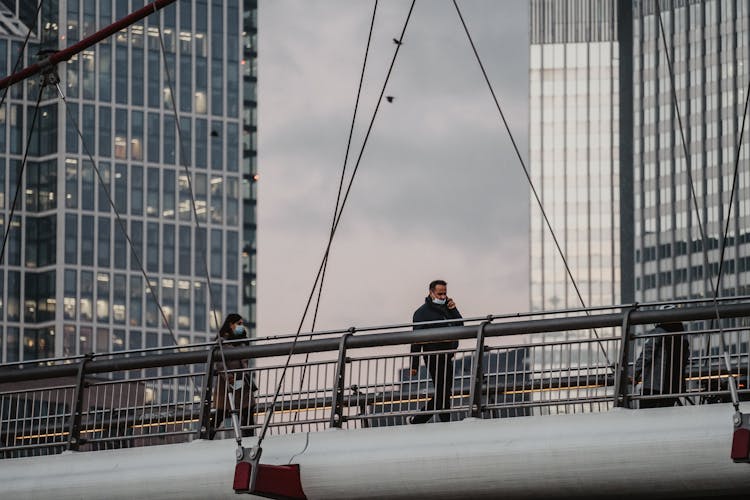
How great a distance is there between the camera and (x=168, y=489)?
62.3 feet

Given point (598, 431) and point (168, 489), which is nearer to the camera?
point (598, 431)

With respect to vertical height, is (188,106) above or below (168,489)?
above

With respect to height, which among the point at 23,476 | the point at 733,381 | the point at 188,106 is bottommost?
the point at 23,476

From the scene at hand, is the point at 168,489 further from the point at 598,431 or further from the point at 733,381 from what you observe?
the point at 733,381

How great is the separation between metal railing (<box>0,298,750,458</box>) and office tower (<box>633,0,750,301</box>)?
13508cm

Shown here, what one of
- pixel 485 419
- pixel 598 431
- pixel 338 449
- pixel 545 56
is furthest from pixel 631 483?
pixel 545 56

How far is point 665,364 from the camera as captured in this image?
17172 mm

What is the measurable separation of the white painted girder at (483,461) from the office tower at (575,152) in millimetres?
159024

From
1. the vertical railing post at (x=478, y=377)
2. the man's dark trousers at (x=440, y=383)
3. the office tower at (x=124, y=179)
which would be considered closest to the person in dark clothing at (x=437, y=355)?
the man's dark trousers at (x=440, y=383)

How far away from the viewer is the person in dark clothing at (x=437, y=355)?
725 inches

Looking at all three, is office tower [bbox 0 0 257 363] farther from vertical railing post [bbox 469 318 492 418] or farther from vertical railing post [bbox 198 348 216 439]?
vertical railing post [bbox 469 318 492 418]

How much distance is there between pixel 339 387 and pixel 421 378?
1155mm

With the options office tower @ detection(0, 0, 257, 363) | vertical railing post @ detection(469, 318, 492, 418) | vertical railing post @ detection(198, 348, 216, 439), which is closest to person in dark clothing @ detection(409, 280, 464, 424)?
vertical railing post @ detection(469, 318, 492, 418)

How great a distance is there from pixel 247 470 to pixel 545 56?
6485 inches
